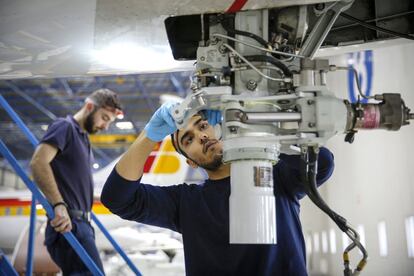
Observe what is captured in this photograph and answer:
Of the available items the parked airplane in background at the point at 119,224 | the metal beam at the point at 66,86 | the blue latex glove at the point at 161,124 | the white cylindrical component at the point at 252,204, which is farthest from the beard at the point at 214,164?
the metal beam at the point at 66,86

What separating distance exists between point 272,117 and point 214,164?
666 mm

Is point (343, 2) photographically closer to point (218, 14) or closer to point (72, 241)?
point (218, 14)

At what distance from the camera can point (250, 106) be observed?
87 centimetres

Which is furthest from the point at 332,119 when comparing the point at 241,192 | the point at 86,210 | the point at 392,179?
the point at 392,179

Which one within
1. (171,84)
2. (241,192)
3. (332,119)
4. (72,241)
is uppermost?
(171,84)

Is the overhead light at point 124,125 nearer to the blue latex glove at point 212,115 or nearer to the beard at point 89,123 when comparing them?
the beard at point 89,123

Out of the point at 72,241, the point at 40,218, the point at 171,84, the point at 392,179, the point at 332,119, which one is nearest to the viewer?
the point at 332,119

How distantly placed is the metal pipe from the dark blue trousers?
185 cm

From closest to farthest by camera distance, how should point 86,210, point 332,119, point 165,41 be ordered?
point 332,119 < point 165,41 < point 86,210

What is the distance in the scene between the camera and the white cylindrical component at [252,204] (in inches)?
32.0

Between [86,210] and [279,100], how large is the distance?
6.56 ft

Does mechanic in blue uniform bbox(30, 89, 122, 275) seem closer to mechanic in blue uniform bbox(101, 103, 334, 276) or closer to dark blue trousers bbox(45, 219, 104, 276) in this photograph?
dark blue trousers bbox(45, 219, 104, 276)

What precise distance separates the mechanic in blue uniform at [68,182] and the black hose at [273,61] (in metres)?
1.72

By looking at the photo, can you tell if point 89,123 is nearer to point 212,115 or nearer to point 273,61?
point 212,115
